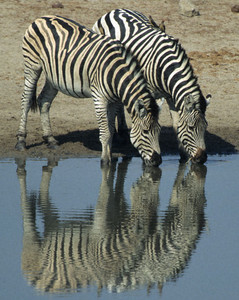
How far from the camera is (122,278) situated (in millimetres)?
6230

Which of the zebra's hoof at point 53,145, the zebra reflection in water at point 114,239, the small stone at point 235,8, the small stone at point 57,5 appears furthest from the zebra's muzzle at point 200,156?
the small stone at point 235,8

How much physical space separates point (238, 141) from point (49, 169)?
3.94 metres

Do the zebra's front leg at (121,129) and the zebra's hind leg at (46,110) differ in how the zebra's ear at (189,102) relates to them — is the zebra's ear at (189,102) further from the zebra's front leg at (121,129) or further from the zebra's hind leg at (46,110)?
the zebra's hind leg at (46,110)

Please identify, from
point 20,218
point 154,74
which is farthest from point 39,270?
point 154,74

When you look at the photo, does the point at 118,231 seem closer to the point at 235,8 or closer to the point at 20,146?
the point at 20,146

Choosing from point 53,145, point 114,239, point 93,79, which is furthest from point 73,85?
point 114,239

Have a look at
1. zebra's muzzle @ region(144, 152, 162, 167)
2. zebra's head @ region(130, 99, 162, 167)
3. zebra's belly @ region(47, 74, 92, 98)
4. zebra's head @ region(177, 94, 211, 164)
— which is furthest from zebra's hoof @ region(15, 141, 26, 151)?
zebra's head @ region(177, 94, 211, 164)

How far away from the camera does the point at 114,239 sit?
7.38m

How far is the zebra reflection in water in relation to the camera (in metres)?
6.26

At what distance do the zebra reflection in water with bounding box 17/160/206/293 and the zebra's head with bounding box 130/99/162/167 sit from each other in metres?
0.65

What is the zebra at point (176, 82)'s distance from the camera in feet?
35.6

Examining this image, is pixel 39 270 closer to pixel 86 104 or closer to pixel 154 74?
pixel 154 74

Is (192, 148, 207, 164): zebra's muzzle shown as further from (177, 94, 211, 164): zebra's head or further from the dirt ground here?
the dirt ground

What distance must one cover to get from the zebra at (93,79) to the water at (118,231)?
1.95 ft
